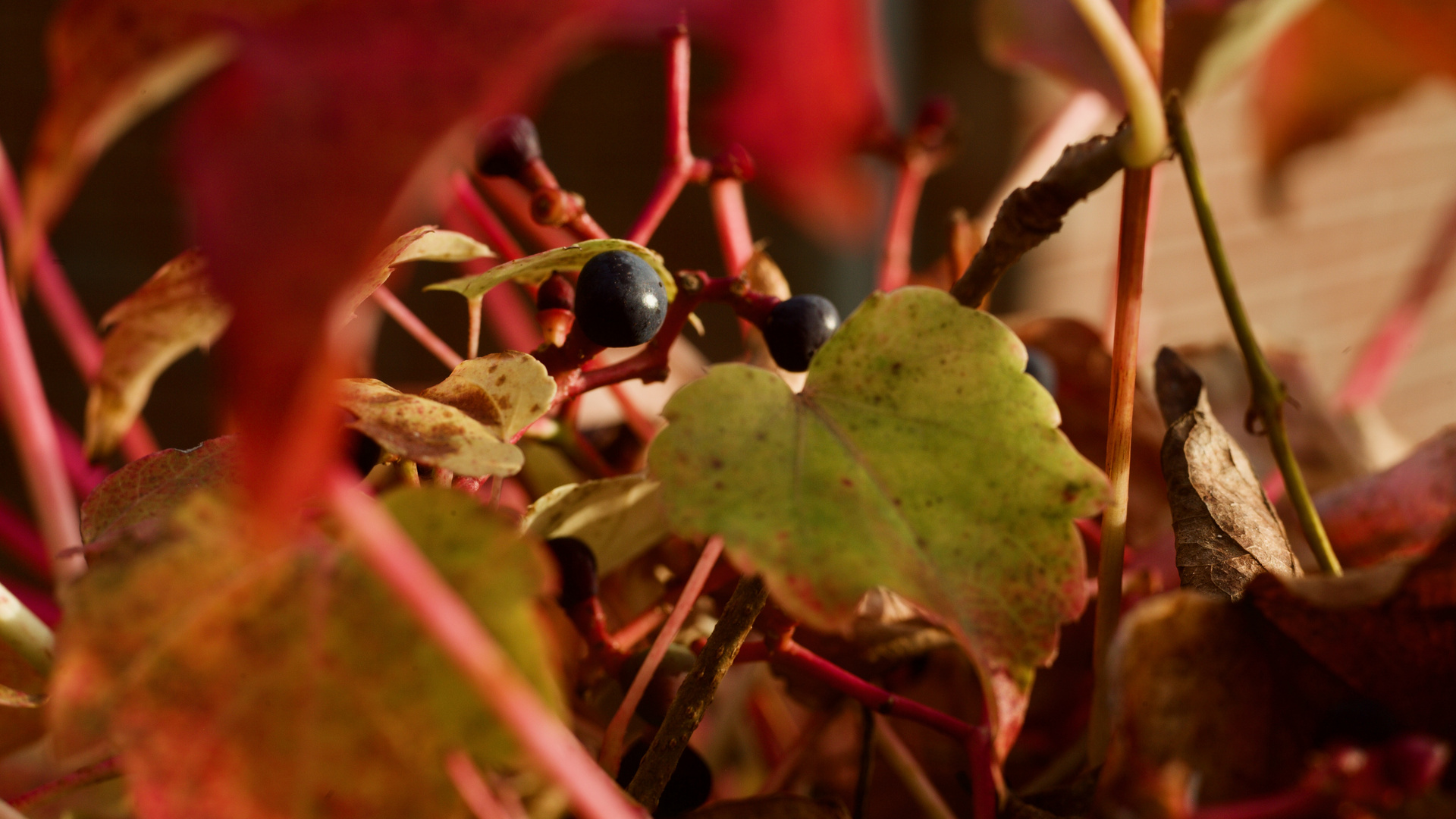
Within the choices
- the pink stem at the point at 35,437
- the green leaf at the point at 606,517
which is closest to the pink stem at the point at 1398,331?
the green leaf at the point at 606,517

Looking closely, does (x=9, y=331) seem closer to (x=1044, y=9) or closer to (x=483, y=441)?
(x=483, y=441)

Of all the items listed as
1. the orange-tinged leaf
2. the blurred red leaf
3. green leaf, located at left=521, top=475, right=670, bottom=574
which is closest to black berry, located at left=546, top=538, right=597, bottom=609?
green leaf, located at left=521, top=475, right=670, bottom=574

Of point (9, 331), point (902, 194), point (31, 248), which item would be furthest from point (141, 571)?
point (902, 194)

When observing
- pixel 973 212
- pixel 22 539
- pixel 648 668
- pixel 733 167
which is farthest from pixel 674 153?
→ pixel 973 212

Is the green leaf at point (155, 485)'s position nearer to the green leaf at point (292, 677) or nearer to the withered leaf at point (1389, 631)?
the green leaf at point (292, 677)

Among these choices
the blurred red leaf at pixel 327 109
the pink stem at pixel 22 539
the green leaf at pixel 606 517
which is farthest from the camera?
the pink stem at pixel 22 539

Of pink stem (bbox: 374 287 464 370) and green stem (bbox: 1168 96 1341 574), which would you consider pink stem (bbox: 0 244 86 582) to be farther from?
green stem (bbox: 1168 96 1341 574)

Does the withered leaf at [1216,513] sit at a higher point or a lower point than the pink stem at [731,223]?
lower
